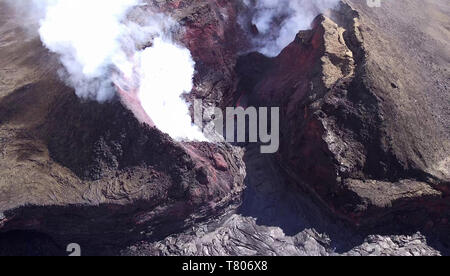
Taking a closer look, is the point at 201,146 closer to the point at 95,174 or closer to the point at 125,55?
the point at 95,174

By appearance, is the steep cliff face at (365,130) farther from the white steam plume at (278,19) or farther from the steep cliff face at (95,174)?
the steep cliff face at (95,174)

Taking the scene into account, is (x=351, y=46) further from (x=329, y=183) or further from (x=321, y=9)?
(x=329, y=183)

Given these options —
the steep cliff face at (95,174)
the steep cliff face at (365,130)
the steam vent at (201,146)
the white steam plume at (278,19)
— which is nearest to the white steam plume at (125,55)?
the steam vent at (201,146)

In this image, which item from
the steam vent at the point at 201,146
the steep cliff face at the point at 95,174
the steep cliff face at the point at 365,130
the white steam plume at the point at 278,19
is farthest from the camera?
the white steam plume at the point at 278,19

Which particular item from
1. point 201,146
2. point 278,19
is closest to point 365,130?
point 201,146

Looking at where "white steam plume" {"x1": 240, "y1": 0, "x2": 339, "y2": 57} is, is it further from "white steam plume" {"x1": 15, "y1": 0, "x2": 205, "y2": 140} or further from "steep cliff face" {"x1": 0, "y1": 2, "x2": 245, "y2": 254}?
"steep cliff face" {"x1": 0, "y1": 2, "x2": 245, "y2": 254}

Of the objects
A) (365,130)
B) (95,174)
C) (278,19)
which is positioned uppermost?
(278,19)
